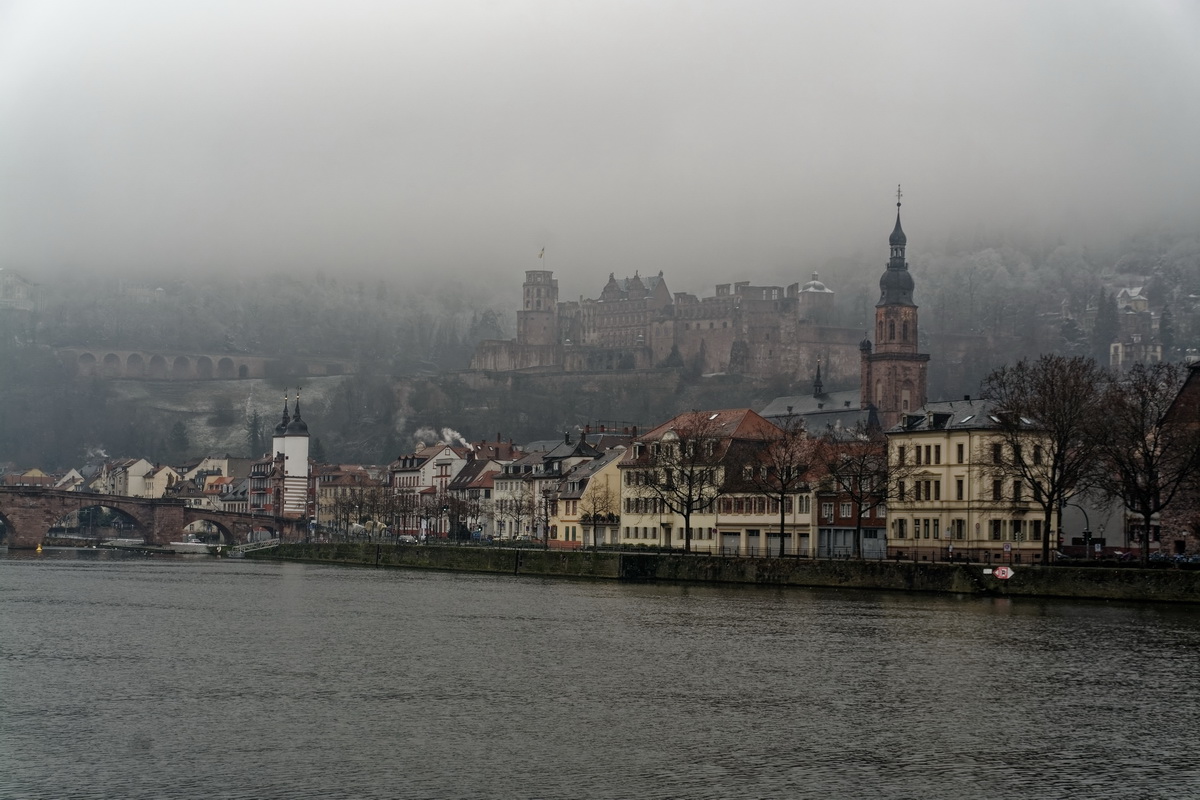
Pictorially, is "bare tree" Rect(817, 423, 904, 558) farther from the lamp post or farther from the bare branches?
the lamp post

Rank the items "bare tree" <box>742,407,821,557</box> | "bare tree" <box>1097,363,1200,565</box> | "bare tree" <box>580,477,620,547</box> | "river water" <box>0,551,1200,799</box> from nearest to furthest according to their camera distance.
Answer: "river water" <box>0,551,1200,799</box> < "bare tree" <box>1097,363,1200,565</box> < "bare tree" <box>742,407,821,557</box> < "bare tree" <box>580,477,620,547</box>

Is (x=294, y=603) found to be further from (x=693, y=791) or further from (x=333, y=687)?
(x=693, y=791)

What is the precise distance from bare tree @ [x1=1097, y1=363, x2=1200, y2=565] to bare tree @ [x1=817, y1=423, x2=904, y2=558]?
12245 mm

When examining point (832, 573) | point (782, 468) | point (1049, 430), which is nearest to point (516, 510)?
point (782, 468)

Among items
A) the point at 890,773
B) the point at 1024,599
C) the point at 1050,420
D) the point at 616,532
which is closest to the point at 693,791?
the point at 890,773

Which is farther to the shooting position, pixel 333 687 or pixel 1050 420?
pixel 1050 420

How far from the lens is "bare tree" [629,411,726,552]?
10219 centimetres

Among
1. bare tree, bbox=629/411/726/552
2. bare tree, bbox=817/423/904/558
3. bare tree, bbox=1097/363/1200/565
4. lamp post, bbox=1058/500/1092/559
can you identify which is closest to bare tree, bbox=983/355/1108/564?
bare tree, bbox=1097/363/1200/565

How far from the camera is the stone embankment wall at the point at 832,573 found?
70.5 meters

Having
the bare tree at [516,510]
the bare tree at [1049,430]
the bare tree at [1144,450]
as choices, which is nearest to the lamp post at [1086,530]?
the bare tree at [1049,430]

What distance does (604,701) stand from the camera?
43.0m

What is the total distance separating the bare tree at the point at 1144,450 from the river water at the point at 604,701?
26.5 feet

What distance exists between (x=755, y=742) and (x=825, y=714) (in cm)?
434

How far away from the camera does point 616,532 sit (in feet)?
390
